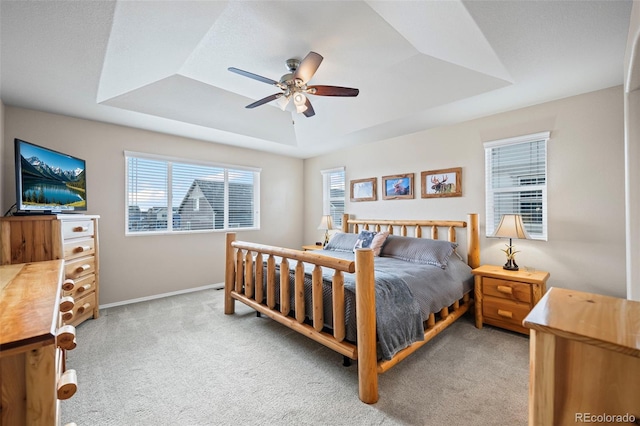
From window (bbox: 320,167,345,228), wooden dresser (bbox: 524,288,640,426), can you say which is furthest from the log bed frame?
window (bbox: 320,167,345,228)

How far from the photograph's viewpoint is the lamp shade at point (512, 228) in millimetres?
2777

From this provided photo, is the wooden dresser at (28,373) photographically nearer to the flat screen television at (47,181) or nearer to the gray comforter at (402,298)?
the gray comforter at (402,298)

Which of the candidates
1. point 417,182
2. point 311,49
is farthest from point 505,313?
point 311,49

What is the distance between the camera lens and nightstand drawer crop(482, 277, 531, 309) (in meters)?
2.62

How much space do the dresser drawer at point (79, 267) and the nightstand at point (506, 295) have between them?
13.8 feet

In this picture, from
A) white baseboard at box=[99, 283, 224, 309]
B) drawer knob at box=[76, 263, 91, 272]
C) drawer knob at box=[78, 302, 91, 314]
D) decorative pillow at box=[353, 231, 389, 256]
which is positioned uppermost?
decorative pillow at box=[353, 231, 389, 256]

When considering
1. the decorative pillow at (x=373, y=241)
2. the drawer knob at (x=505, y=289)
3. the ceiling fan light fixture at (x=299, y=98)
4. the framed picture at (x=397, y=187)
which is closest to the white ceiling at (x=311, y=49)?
the ceiling fan light fixture at (x=299, y=98)

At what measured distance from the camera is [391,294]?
2.11m

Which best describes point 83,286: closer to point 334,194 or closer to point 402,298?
point 402,298

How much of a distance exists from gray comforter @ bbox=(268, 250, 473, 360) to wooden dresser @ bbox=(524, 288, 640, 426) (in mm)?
1018

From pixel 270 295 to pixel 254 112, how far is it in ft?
8.25

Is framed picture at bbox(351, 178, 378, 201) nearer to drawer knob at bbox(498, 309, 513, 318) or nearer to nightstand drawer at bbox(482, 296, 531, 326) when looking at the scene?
nightstand drawer at bbox(482, 296, 531, 326)

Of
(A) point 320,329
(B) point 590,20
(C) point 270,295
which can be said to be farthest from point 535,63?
(C) point 270,295

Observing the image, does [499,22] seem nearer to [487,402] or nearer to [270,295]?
[487,402]
